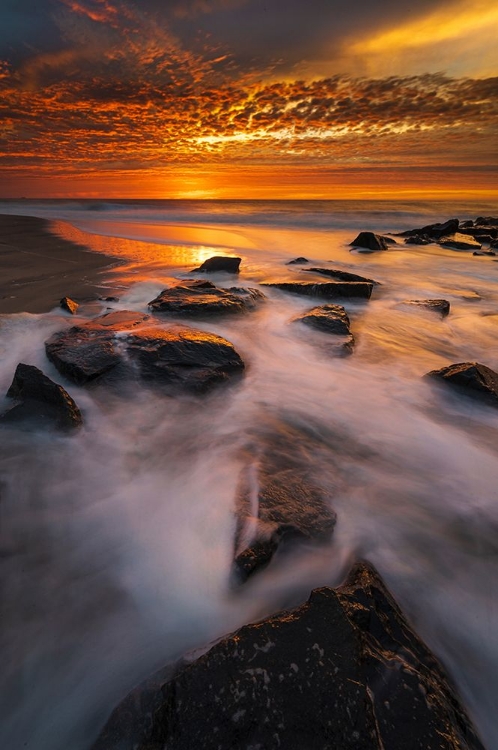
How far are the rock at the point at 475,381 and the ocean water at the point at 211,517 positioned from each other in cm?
14

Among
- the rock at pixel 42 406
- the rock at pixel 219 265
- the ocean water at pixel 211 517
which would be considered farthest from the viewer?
the rock at pixel 219 265

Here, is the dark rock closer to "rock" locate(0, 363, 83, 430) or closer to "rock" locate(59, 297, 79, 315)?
"rock" locate(59, 297, 79, 315)

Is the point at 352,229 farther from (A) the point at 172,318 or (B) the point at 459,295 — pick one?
(A) the point at 172,318

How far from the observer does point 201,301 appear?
17.9 ft

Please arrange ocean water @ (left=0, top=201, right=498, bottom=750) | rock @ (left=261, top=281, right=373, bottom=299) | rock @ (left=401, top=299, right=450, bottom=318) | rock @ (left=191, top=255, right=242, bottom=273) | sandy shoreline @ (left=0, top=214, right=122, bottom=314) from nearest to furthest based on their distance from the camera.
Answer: ocean water @ (left=0, top=201, right=498, bottom=750) < sandy shoreline @ (left=0, top=214, right=122, bottom=314) < rock @ (left=401, top=299, right=450, bottom=318) < rock @ (left=261, top=281, right=373, bottom=299) < rock @ (left=191, top=255, right=242, bottom=273)

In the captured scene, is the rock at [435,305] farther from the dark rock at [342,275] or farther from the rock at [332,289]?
the dark rock at [342,275]

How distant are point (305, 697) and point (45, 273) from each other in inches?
315

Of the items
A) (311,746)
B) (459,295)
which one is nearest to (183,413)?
(311,746)

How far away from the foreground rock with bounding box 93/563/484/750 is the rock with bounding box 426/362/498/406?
2783 mm

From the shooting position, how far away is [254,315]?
18.8 ft

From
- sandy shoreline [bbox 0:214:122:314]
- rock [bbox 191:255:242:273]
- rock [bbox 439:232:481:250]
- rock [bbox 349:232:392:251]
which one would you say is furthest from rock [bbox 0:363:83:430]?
rock [bbox 439:232:481:250]

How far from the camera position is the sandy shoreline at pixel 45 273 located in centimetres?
574

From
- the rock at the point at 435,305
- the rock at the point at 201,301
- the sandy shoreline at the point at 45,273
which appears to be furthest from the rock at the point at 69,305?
the rock at the point at 435,305

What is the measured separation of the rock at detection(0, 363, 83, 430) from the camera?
2857 mm
